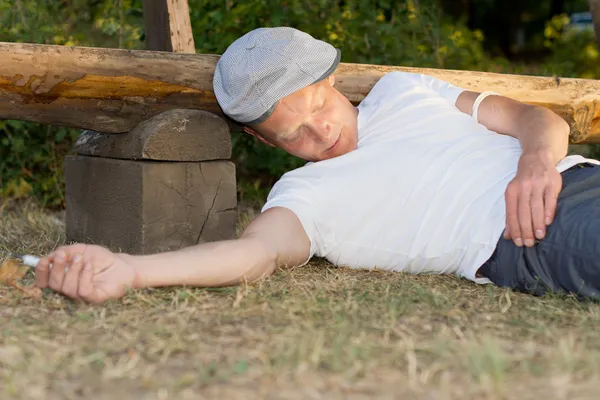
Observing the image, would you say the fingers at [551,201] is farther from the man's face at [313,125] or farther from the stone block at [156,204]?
the stone block at [156,204]

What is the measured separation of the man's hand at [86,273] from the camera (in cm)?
224

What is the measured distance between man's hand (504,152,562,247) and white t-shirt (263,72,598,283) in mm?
69

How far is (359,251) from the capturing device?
2.76 meters

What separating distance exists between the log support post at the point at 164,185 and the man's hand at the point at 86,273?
942mm

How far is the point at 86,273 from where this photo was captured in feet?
7.38

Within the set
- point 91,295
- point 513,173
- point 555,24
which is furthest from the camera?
point 555,24

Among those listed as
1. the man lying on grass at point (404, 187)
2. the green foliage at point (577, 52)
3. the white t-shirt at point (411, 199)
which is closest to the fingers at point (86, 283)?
the man lying on grass at point (404, 187)

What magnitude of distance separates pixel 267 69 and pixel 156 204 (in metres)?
0.84

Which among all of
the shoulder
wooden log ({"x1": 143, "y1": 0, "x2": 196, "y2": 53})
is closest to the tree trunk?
the shoulder

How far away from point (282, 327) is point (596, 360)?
0.74m

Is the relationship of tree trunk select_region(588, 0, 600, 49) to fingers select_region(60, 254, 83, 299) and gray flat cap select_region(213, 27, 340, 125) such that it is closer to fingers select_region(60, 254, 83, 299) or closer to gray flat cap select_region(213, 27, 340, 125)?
gray flat cap select_region(213, 27, 340, 125)

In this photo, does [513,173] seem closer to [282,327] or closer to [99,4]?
[282,327]

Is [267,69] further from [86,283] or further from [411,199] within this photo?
[86,283]

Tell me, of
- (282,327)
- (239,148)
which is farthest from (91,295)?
(239,148)
